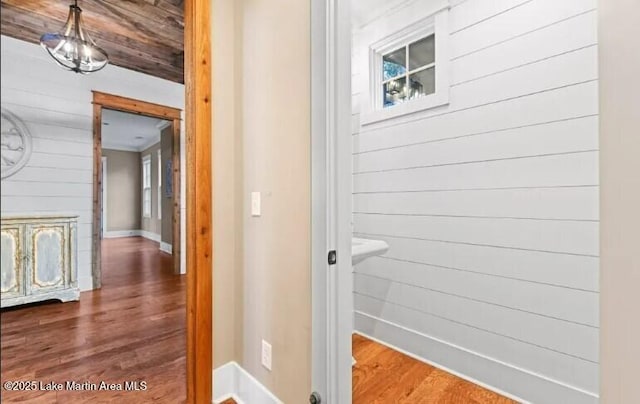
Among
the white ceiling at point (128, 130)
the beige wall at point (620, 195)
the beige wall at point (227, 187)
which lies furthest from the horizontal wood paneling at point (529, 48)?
the white ceiling at point (128, 130)

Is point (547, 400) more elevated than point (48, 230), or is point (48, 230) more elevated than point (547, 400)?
point (48, 230)

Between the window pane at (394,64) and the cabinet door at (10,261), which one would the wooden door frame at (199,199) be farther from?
the window pane at (394,64)

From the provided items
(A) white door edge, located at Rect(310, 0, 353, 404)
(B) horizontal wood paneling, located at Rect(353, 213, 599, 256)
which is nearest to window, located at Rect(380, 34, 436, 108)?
(B) horizontal wood paneling, located at Rect(353, 213, 599, 256)

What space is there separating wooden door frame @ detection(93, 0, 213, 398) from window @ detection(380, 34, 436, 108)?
1436 millimetres

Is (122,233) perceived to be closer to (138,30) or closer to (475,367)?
(138,30)

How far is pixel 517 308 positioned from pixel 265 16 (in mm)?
2100

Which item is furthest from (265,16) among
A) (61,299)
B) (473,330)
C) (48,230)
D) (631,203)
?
(473,330)

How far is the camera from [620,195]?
71 centimetres

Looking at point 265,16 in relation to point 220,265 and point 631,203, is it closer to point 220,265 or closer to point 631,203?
point 220,265

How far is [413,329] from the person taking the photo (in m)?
2.16

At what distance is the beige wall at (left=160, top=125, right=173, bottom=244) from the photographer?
6.66 ft

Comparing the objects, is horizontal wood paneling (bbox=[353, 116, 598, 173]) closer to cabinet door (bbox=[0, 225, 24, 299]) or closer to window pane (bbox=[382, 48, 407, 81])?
window pane (bbox=[382, 48, 407, 81])

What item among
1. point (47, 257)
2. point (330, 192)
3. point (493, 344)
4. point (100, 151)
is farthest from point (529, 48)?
point (47, 257)

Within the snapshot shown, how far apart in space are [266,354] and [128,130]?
177 centimetres
